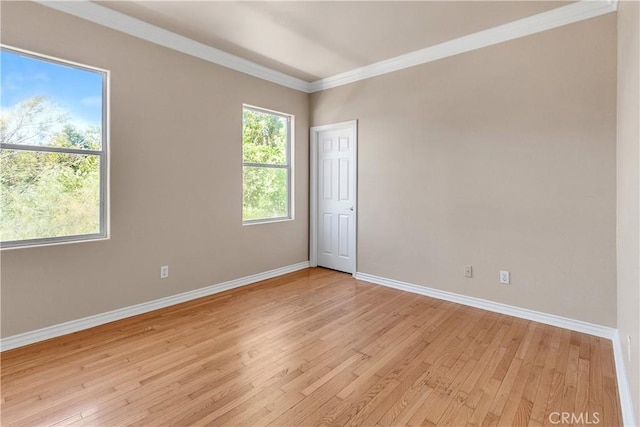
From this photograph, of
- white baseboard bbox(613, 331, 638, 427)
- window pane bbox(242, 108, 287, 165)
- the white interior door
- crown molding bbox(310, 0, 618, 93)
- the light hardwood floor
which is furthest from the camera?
the white interior door

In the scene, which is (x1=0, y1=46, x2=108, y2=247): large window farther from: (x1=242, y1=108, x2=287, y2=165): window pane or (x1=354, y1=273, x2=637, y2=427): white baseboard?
(x1=354, y1=273, x2=637, y2=427): white baseboard

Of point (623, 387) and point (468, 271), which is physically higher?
point (468, 271)

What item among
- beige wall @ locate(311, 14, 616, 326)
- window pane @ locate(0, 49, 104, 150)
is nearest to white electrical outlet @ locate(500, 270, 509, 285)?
beige wall @ locate(311, 14, 616, 326)

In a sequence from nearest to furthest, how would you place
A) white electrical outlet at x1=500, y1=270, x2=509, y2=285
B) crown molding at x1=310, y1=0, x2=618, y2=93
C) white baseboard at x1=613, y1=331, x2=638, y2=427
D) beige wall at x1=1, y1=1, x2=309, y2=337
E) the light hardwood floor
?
white baseboard at x1=613, y1=331, x2=638, y2=427, the light hardwood floor, beige wall at x1=1, y1=1, x2=309, y2=337, crown molding at x1=310, y1=0, x2=618, y2=93, white electrical outlet at x1=500, y1=270, x2=509, y2=285

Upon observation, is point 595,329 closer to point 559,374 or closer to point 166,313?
point 559,374

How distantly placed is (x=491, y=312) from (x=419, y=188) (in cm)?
149

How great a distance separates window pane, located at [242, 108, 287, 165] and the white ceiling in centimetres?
77

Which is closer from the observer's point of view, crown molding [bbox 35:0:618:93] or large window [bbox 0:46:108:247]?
large window [bbox 0:46:108:247]

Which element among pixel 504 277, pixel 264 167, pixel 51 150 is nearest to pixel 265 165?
pixel 264 167

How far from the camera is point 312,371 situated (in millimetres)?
2176

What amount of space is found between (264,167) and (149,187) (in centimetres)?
153

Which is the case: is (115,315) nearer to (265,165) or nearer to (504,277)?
(265,165)

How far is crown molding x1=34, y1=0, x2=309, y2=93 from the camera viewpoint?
2.69 metres

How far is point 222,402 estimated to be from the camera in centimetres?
186
